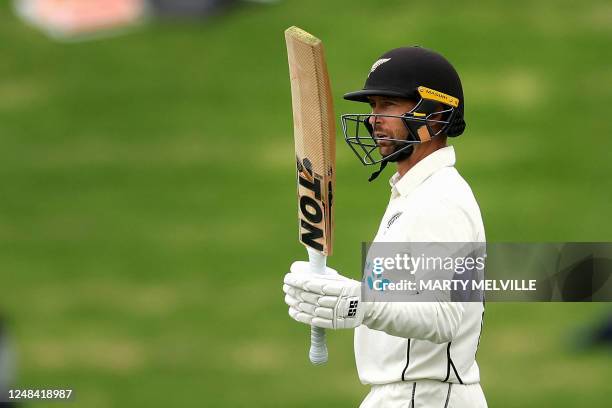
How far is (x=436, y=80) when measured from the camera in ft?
17.8

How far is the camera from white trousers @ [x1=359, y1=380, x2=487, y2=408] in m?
5.34

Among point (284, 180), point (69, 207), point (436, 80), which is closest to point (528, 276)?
point (436, 80)

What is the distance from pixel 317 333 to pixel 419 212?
58 centimetres

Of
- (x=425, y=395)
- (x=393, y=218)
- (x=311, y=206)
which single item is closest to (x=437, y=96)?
(x=393, y=218)

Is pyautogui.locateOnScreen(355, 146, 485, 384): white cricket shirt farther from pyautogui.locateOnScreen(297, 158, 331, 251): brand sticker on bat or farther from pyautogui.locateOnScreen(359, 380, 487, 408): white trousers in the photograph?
pyautogui.locateOnScreen(297, 158, 331, 251): brand sticker on bat

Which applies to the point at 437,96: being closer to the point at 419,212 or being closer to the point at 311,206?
the point at 419,212

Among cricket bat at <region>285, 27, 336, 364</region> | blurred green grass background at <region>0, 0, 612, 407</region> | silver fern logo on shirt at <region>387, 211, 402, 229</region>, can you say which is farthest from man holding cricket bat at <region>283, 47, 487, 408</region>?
blurred green grass background at <region>0, 0, 612, 407</region>

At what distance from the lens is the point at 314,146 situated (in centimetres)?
530

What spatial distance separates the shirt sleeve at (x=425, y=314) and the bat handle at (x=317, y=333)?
30cm

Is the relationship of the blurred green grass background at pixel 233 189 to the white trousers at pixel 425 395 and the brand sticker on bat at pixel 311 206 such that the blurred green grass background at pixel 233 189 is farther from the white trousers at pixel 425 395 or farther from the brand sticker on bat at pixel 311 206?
the brand sticker on bat at pixel 311 206

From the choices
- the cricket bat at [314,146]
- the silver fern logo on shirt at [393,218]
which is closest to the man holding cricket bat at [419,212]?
the silver fern logo on shirt at [393,218]

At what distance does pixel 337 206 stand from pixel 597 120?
130 inches

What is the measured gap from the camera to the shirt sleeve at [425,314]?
16.3 feet

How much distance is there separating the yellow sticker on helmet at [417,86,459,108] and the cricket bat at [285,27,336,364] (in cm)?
36
